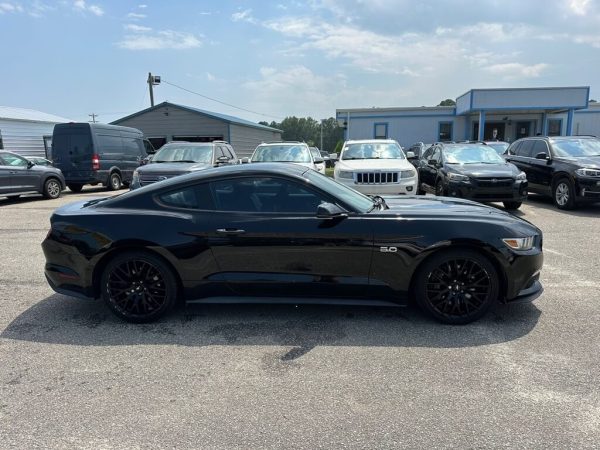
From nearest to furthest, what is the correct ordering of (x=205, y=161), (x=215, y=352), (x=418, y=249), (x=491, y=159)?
1. (x=215, y=352)
2. (x=418, y=249)
3. (x=491, y=159)
4. (x=205, y=161)

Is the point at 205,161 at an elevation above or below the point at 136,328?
above

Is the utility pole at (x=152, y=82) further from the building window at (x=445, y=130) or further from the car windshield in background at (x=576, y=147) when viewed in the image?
the car windshield in background at (x=576, y=147)

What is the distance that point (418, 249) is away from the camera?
3.88 meters

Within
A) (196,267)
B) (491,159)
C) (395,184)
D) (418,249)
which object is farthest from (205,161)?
(418,249)

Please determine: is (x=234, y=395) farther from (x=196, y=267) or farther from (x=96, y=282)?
(x=96, y=282)

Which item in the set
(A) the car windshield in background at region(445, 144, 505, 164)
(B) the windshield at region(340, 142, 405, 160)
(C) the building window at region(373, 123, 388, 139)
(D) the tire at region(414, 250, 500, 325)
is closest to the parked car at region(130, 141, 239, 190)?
(B) the windshield at region(340, 142, 405, 160)

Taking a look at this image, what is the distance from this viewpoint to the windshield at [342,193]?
414cm

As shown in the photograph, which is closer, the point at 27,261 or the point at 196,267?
the point at 196,267

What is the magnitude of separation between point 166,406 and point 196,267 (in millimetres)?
1427

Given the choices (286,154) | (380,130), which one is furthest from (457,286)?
(380,130)

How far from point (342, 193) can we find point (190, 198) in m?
1.46

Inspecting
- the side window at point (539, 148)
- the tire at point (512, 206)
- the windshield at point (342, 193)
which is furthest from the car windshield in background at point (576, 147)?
the windshield at point (342, 193)

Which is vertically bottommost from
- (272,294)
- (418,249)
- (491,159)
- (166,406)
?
(166,406)

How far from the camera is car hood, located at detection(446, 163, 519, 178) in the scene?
956cm
